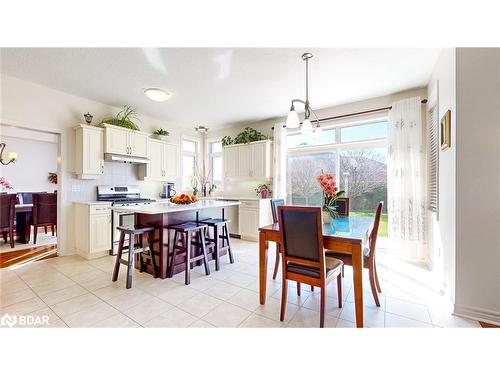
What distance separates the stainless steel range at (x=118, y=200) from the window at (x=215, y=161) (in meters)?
1.93

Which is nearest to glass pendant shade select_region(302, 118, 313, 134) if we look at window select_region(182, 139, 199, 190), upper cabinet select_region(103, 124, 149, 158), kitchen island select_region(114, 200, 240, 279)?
kitchen island select_region(114, 200, 240, 279)

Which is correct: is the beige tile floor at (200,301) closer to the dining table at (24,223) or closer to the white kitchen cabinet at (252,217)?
the white kitchen cabinet at (252,217)

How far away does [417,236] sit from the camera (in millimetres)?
3355

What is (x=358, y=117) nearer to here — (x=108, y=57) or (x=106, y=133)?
(x=108, y=57)

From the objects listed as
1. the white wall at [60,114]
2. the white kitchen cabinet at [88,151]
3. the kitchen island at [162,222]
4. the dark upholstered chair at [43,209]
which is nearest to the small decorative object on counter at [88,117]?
the white kitchen cabinet at [88,151]

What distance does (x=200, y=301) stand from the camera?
7.31 feet

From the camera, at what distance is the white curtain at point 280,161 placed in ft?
15.1

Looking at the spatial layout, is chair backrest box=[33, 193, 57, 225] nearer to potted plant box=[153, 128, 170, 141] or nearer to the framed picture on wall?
potted plant box=[153, 128, 170, 141]

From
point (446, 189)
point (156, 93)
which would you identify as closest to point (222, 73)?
point (156, 93)

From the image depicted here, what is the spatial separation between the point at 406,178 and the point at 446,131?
50.8 inches

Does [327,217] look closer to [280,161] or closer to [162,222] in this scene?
[162,222]

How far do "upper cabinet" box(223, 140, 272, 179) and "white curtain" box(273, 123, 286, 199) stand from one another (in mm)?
184
